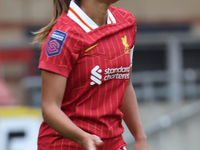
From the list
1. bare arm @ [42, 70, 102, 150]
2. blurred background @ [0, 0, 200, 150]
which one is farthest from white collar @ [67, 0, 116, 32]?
blurred background @ [0, 0, 200, 150]

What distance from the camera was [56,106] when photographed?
5.12 ft

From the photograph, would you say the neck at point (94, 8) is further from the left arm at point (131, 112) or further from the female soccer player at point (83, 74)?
the left arm at point (131, 112)

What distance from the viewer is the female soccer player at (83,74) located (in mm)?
1553

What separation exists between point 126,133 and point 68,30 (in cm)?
558

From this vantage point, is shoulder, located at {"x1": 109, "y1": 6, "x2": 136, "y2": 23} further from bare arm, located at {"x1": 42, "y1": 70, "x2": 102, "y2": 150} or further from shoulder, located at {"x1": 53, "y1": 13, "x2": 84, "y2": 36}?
bare arm, located at {"x1": 42, "y1": 70, "x2": 102, "y2": 150}

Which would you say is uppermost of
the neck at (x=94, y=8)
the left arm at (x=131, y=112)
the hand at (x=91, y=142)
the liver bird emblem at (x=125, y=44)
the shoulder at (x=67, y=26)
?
the neck at (x=94, y=8)

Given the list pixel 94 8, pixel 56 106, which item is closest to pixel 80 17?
pixel 94 8

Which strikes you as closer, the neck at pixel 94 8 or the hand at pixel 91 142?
the hand at pixel 91 142

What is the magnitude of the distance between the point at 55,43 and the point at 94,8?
1.03 ft

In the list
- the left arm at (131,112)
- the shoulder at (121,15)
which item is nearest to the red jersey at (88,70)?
the shoulder at (121,15)

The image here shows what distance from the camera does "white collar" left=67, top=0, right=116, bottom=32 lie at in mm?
1663

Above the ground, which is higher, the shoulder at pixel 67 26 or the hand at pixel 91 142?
the shoulder at pixel 67 26

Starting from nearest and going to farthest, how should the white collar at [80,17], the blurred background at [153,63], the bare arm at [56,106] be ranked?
the bare arm at [56,106], the white collar at [80,17], the blurred background at [153,63]

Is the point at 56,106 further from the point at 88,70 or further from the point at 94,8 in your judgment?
the point at 94,8
